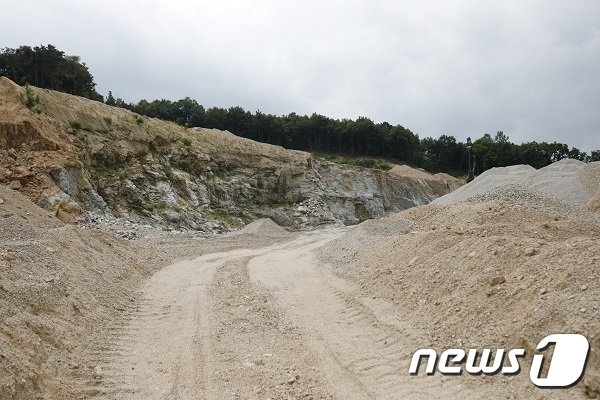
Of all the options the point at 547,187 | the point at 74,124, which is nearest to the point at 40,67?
the point at 74,124

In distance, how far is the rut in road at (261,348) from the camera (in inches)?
214

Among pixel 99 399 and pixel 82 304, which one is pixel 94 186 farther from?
pixel 99 399

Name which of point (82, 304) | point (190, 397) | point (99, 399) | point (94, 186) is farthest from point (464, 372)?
point (94, 186)

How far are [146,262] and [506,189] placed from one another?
15.5 metres

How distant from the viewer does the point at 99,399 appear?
524cm

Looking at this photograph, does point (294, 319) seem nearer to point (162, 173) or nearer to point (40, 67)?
point (162, 173)

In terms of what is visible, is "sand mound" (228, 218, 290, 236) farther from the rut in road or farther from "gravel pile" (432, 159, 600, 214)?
the rut in road

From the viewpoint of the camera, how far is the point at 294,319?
8.45m

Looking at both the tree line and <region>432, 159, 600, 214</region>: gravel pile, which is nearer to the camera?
<region>432, 159, 600, 214</region>: gravel pile

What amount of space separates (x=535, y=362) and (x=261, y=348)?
357cm

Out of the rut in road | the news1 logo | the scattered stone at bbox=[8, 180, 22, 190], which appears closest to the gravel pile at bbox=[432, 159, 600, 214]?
the rut in road

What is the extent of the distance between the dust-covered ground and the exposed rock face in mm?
14594

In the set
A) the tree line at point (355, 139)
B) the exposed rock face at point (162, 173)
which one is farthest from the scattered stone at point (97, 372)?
the tree line at point (355, 139)

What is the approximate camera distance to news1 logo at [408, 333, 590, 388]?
192 inches
